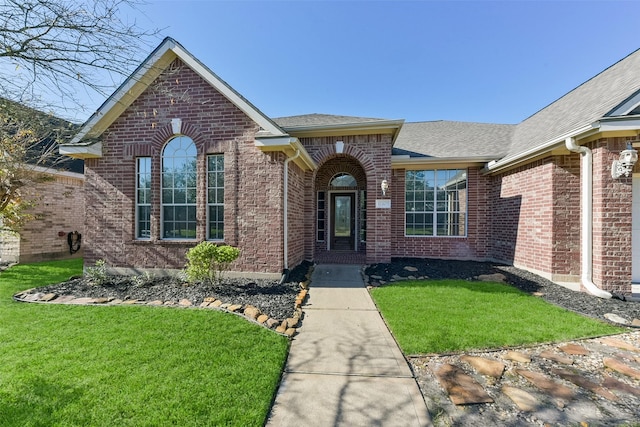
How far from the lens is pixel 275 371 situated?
2.98m

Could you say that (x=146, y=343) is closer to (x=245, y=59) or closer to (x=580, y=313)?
(x=580, y=313)

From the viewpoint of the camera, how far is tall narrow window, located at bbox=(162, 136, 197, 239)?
7004mm

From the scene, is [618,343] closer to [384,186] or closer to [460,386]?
[460,386]

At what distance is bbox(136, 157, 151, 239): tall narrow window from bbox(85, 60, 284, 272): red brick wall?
0.48 ft

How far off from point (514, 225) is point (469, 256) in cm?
183

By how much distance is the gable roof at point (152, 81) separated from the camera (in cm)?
648

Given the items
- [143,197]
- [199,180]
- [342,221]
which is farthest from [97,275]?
[342,221]

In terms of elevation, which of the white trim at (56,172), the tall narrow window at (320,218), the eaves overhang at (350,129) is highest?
the eaves overhang at (350,129)

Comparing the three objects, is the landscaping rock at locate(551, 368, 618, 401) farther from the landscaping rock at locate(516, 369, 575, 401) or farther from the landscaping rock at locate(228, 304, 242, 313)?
the landscaping rock at locate(228, 304, 242, 313)

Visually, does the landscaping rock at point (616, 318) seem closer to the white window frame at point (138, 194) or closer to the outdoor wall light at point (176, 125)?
the outdoor wall light at point (176, 125)

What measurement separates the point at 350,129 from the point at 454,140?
16.4ft

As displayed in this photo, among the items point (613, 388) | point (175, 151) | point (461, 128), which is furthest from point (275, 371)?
point (461, 128)

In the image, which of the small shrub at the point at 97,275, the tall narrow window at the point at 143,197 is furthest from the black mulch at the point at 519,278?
the small shrub at the point at 97,275

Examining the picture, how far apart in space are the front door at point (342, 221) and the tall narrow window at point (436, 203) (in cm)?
244
